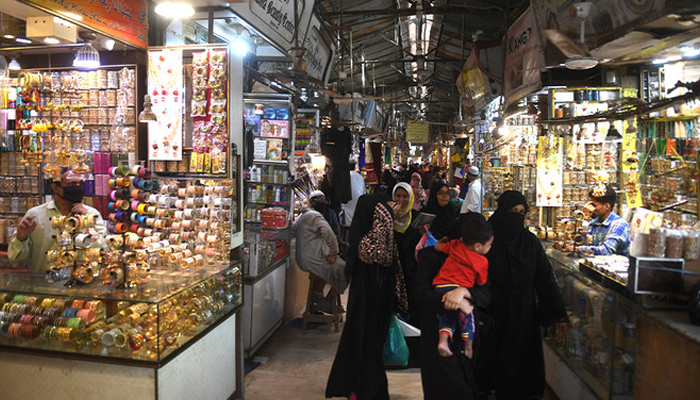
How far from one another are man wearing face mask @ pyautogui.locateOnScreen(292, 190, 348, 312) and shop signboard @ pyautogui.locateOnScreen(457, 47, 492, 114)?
3319 mm

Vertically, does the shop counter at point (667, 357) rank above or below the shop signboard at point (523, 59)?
below

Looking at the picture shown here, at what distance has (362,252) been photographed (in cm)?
386

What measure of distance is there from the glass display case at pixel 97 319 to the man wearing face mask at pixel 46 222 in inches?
14.5

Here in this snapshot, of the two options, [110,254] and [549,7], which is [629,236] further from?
[110,254]

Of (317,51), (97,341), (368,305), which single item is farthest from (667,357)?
(317,51)

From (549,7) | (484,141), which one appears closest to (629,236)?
(549,7)

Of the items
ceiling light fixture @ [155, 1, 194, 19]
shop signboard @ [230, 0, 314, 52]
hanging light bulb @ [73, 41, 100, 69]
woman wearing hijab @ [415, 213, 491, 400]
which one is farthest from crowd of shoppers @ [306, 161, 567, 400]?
hanging light bulb @ [73, 41, 100, 69]

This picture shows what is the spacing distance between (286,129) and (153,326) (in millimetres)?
3974

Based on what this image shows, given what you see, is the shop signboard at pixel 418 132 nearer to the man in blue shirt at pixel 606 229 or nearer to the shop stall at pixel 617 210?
the shop stall at pixel 617 210

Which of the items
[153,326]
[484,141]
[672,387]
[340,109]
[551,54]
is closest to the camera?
[672,387]

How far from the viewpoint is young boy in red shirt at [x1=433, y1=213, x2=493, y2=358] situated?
9.46 ft

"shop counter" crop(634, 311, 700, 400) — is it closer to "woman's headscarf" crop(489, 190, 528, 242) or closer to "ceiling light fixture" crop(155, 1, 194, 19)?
"woman's headscarf" crop(489, 190, 528, 242)

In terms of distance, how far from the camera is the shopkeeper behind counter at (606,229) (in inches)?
168

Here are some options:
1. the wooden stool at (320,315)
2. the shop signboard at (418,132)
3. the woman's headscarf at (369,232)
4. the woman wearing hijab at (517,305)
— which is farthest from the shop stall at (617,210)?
the shop signboard at (418,132)
